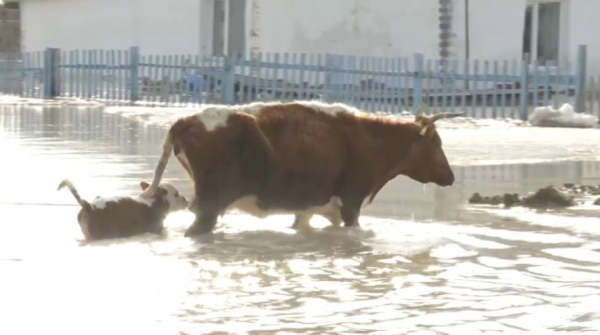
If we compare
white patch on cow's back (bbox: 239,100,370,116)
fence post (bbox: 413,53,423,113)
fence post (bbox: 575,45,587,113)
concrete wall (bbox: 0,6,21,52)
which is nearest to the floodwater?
white patch on cow's back (bbox: 239,100,370,116)

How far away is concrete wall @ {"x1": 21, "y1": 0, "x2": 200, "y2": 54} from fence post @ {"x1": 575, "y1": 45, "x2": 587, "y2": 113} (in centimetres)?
1099

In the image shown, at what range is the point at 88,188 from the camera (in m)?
9.94

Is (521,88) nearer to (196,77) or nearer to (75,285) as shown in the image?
(196,77)

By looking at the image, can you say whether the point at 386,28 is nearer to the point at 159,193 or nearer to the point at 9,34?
the point at 159,193

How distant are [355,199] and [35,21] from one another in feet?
91.3

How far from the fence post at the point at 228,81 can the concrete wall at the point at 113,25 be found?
3492mm

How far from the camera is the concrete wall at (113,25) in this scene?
28141 mm

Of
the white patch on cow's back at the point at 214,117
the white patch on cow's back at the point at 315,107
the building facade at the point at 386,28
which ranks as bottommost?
the white patch on cow's back at the point at 214,117

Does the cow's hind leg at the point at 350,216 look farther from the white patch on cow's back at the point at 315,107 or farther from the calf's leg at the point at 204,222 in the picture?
the calf's leg at the point at 204,222

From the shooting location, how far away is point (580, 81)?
781 inches

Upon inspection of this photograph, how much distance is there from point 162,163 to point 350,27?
17.9 metres

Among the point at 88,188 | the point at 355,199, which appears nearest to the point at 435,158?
the point at 355,199

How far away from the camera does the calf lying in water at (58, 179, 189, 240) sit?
7.29 metres

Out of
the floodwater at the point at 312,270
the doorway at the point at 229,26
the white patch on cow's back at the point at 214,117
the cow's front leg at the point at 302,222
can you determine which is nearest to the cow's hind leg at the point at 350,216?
the floodwater at the point at 312,270
